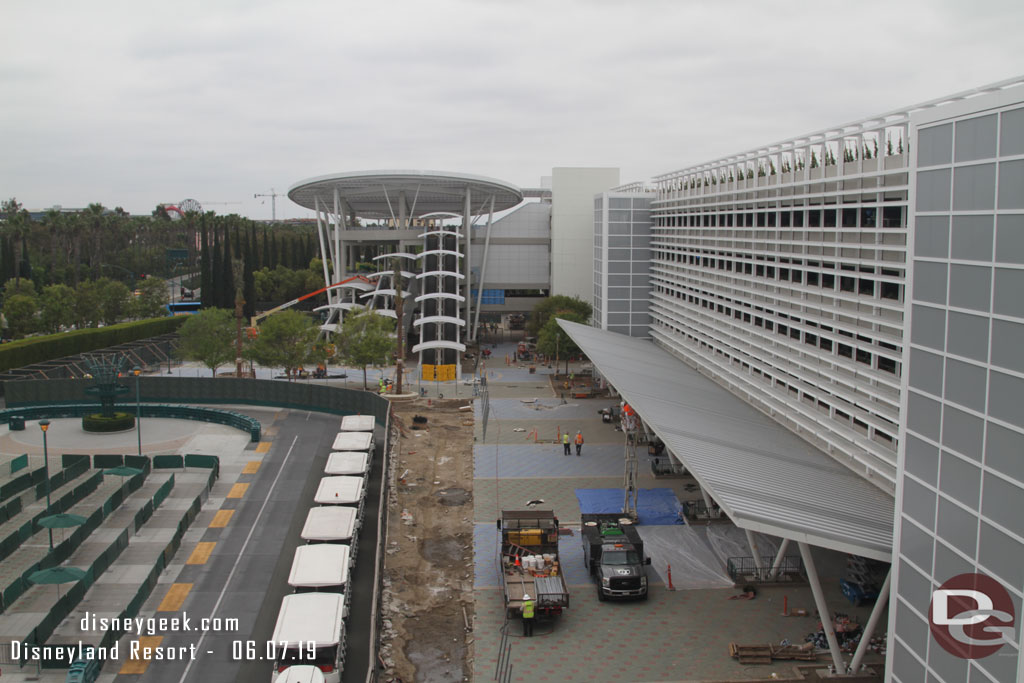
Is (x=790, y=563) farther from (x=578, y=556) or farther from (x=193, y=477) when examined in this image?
(x=193, y=477)

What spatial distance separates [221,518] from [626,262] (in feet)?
99.2

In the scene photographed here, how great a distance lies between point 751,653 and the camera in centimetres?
1870

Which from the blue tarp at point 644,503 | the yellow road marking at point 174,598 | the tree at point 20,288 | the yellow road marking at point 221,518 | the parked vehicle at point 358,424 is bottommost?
the yellow road marking at point 174,598

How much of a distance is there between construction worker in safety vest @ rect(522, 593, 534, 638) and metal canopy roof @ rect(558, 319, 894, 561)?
524 cm

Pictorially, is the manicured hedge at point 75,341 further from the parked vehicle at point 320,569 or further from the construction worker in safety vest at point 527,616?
the construction worker in safety vest at point 527,616

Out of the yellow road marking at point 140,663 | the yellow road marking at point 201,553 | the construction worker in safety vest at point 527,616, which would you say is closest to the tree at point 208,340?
the yellow road marking at point 201,553

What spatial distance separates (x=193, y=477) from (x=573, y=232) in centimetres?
5019

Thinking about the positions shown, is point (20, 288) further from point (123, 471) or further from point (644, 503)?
point (644, 503)

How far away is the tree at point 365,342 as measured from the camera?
5347 centimetres

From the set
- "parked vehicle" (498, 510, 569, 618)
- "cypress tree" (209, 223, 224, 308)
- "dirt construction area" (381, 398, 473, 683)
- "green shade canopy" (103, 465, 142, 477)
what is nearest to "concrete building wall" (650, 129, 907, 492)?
"parked vehicle" (498, 510, 569, 618)

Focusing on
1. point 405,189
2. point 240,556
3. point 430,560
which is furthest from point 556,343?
point 240,556

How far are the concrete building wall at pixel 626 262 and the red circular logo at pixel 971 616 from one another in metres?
36.9

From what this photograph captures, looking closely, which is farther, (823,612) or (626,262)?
(626,262)

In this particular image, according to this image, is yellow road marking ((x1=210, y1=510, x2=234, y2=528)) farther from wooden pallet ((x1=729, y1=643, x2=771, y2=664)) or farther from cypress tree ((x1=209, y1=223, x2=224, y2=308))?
cypress tree ((x1=209, y1=223, x2=224, y2=308))
